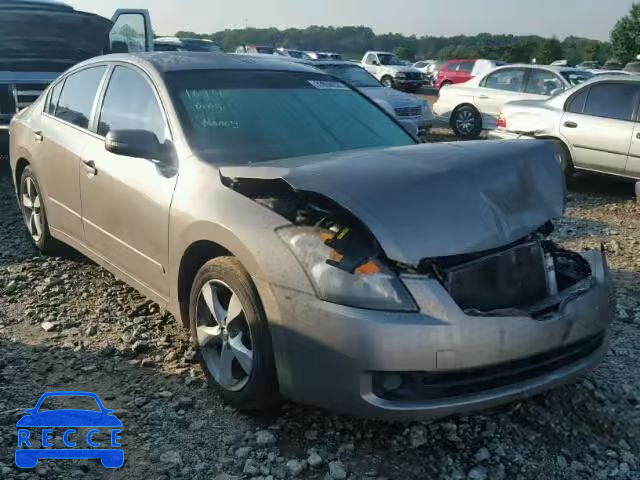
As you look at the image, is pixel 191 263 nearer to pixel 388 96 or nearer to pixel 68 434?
pixel 68 434

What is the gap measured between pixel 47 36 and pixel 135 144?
21.8 ft

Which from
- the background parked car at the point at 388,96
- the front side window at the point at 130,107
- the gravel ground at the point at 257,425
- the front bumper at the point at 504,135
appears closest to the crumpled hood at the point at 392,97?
the background parked car at the point at 388,96

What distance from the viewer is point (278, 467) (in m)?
2.73

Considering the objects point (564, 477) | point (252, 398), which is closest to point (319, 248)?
point (252, 398)

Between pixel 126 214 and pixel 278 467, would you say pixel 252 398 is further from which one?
pixel 126 214

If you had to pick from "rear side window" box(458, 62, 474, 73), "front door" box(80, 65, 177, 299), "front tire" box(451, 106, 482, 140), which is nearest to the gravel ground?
"front door" box(80, 65, 177, 299)

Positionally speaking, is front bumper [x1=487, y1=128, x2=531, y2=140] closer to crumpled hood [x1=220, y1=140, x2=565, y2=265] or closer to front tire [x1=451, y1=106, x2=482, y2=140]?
front tire [x1=451, y1=106, x2=482, y2=140]

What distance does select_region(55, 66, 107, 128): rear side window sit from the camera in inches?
175

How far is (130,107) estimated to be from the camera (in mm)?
4012

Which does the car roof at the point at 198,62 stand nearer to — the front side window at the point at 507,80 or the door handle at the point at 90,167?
the door handle at the point at 90,167

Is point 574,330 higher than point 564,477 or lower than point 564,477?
higher

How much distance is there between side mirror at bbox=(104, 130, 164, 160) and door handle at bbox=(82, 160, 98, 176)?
621 mm

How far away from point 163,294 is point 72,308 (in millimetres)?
1083

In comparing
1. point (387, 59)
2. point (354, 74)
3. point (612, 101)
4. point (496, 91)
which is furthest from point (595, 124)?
point (387, 59)
